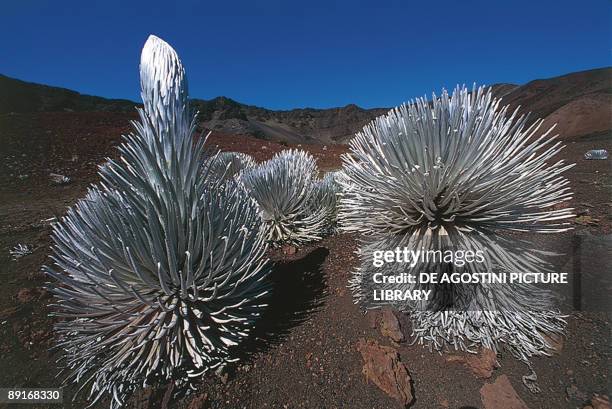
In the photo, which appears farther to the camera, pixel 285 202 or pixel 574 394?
pixel 285 202

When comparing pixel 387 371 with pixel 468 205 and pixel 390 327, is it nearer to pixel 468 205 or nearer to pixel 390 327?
pixel 390 327

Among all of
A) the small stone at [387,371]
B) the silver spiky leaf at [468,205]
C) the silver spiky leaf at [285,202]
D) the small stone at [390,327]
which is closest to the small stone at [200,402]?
the small stone at [387,371]

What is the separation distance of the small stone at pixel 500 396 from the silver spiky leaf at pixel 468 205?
16 cm

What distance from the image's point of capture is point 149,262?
1135mm

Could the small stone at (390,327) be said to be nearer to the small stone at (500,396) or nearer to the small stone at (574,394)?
the small stone at (500,396)

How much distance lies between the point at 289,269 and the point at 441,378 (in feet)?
4.18

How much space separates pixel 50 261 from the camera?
2.26 metres

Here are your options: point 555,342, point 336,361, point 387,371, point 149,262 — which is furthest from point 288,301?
point 555,342

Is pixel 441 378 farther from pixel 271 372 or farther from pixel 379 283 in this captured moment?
pixel 271 372

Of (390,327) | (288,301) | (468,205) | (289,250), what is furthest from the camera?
(289,250)

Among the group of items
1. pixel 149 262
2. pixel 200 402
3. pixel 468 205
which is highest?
pixel 468 205

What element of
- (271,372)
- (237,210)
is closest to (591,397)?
(271,372)

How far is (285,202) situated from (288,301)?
1.14m

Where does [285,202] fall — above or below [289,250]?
above
